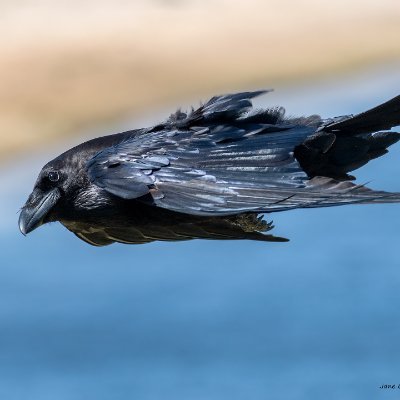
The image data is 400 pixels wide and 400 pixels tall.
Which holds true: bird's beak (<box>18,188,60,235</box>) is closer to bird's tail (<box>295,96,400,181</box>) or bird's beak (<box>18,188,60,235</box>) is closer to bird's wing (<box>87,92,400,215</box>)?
bird's wing (<box>87,92,400,215</box>)

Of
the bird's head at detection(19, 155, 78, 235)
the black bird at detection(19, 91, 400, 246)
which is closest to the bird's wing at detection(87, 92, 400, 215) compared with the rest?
the black bird at detection(19, 91, 400, 246)

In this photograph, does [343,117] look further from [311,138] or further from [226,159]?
[226,159]

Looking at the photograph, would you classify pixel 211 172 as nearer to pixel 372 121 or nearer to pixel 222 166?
pixel 222 166

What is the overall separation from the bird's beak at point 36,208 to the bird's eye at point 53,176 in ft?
0.10

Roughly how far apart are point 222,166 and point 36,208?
1.87 ft

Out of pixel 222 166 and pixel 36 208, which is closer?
pixel 222 166

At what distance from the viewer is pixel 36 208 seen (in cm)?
420

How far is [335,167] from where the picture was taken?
4.18m

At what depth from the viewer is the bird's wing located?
394 cm

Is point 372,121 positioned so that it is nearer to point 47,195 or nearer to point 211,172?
point 211,172

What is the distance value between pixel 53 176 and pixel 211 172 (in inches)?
19.4

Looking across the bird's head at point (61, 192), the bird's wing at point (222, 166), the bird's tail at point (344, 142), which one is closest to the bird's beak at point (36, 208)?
the bird's head at point (61, 192)

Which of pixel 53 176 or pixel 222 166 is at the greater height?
pixel 53 176

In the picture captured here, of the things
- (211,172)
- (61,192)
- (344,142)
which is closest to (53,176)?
(61,192)
